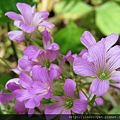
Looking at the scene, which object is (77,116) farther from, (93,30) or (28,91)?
(93,30)

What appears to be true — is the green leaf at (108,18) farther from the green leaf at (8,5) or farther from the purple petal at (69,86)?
the purple petal at (69,86)

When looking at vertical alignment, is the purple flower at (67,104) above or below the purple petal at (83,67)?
below

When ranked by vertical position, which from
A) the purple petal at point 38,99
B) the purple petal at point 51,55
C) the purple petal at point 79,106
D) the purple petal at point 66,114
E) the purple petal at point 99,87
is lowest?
the purple petal at point 66,114

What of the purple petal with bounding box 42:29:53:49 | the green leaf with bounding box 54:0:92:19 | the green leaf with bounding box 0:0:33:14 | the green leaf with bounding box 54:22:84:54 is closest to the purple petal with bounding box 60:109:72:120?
the purple petal with bounding box 42:29:53:49

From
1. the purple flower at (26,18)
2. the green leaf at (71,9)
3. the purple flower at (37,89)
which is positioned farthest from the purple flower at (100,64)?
the green leaf at (71,9)

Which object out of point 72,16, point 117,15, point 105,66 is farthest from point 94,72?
point 72,16

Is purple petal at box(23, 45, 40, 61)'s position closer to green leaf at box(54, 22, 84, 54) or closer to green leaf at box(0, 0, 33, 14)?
green leaf at box(0, 0, 33, 14)
